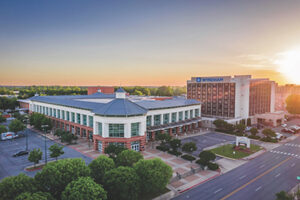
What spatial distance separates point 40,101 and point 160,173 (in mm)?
94673

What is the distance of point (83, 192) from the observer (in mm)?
27297

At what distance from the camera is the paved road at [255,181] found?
37625 millimetres

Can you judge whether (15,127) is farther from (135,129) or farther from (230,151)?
(230,151)

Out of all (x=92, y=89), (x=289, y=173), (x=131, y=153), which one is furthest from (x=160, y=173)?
(x=92, y=89)

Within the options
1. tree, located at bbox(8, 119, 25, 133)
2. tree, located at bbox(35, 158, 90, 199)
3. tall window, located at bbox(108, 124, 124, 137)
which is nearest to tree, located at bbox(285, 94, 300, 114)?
tall window, located at bbox(108, 124, 124, 137)

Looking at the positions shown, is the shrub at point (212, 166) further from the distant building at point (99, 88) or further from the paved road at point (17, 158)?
the distant building at point (99, 88)

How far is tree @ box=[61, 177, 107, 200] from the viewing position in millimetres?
26734

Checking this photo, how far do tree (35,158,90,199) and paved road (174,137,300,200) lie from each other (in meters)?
18.7

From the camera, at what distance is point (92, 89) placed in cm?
15100

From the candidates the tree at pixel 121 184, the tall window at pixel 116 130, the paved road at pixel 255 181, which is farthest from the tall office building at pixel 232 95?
the tree at pixel 121 184

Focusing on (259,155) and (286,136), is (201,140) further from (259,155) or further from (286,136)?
(286,136)

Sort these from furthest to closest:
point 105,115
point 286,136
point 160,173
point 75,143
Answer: point 286,136 < point 75,143 < point 105,115 < point 160,173

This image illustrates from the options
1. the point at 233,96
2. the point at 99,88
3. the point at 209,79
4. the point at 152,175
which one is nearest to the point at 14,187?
the point at 152,175

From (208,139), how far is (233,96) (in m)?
37.3
